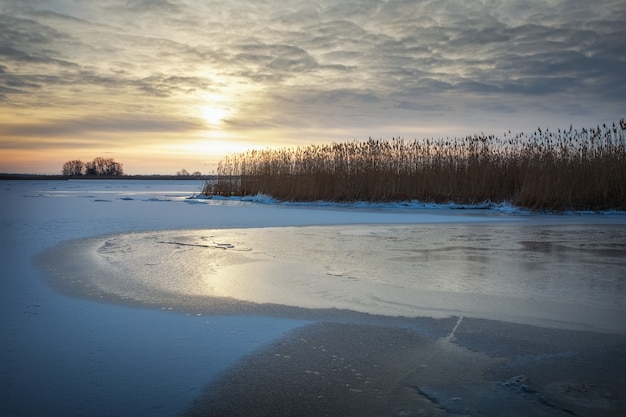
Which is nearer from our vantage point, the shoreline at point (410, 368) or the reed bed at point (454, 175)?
the shoreline at point (410, 368)

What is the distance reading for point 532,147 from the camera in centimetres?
1170

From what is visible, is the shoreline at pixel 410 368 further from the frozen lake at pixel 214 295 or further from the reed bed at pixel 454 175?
the reed bed at pixel 454 175

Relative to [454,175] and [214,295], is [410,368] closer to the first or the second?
[214,295]

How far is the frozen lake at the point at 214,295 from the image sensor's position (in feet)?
5.26

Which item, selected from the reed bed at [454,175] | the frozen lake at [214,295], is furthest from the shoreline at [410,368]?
the reed bed at [454,175]

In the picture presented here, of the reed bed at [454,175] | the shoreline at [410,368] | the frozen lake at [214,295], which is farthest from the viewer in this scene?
the reed bed at [454,175]

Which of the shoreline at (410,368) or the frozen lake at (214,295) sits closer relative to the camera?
the shoreline at (410,368)

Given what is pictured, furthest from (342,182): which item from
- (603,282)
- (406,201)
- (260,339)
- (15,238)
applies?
(260,339)

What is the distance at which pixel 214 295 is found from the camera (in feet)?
9.04

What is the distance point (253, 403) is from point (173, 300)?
131 centimetres

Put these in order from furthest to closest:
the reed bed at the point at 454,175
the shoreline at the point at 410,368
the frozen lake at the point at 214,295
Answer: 1. the reed bed at the point at 454,175
2. the frozen lake at the point at 214,295
3. the shoreline at the point at 410,368

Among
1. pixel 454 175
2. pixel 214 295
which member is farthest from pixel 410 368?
pixel 454 175

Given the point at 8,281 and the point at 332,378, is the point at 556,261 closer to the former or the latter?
the point at 332,378

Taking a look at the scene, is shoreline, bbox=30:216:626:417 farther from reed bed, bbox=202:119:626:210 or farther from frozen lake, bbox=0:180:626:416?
reed bed, bbox=202:119:626:210
